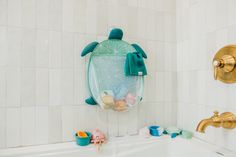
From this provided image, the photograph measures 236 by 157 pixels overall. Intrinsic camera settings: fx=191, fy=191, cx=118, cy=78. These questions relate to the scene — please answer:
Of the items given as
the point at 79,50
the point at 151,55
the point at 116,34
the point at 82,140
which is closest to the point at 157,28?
the point at 151,55

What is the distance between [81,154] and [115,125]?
29 cm

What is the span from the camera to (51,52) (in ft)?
3.82

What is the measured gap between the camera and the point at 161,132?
1.32 metres

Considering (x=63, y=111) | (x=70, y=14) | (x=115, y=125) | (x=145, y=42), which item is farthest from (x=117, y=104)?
(x=70, y=14)

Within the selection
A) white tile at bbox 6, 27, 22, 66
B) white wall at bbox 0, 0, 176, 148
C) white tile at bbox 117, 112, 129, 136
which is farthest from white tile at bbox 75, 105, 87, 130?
white tile at bbox 6, 27, 22, 66

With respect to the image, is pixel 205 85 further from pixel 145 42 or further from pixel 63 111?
pixel 63 111

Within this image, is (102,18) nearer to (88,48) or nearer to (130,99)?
(88,48)

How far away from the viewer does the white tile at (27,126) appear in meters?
1.10

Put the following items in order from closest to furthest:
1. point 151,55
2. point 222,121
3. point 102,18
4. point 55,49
A: point 222,121 → point 55,49 → point 102,18 → point 151,55

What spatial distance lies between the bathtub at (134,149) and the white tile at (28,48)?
49 centimetres

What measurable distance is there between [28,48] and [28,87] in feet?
0.75

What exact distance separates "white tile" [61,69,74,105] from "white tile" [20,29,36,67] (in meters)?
0.19

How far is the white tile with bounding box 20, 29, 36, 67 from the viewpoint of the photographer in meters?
1.11

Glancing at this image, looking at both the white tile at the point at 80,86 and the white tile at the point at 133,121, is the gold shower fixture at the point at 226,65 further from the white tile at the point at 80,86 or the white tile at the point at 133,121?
the white tile at the point at 80,86
